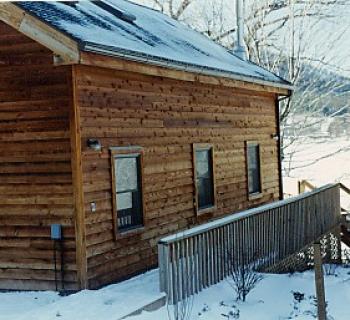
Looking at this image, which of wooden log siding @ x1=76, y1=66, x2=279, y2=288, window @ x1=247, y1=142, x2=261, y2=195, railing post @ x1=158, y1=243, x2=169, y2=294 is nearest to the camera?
railing post @ x1=158, y1=243, x2=169, y2=294

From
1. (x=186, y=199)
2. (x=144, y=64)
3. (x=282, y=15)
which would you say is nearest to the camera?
(x=144, y=64)

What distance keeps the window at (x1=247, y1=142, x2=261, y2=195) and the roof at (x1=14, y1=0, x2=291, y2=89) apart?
5.63ft

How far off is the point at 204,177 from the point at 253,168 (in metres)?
2.96

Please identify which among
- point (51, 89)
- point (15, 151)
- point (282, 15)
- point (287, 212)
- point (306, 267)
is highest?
point (282, 15)

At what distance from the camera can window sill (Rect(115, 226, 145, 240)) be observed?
9.48m

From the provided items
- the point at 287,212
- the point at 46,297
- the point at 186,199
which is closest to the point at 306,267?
the point at 287,212

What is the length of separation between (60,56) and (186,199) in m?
4.57

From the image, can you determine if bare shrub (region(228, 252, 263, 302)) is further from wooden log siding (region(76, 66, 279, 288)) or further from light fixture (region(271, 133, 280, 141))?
light fixture (region(271, 133, 280, 141))

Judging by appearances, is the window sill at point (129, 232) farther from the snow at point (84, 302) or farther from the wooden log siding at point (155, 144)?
the snow at point (84, 302)

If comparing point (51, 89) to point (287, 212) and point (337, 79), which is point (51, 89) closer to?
point (287, 212)

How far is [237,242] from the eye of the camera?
387 inches

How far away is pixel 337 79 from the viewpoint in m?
26.4

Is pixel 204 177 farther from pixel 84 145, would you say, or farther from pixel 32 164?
pixel 32 164

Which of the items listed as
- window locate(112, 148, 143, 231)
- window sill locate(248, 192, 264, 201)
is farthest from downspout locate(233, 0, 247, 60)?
window locate(112, 148, 143, 231)
